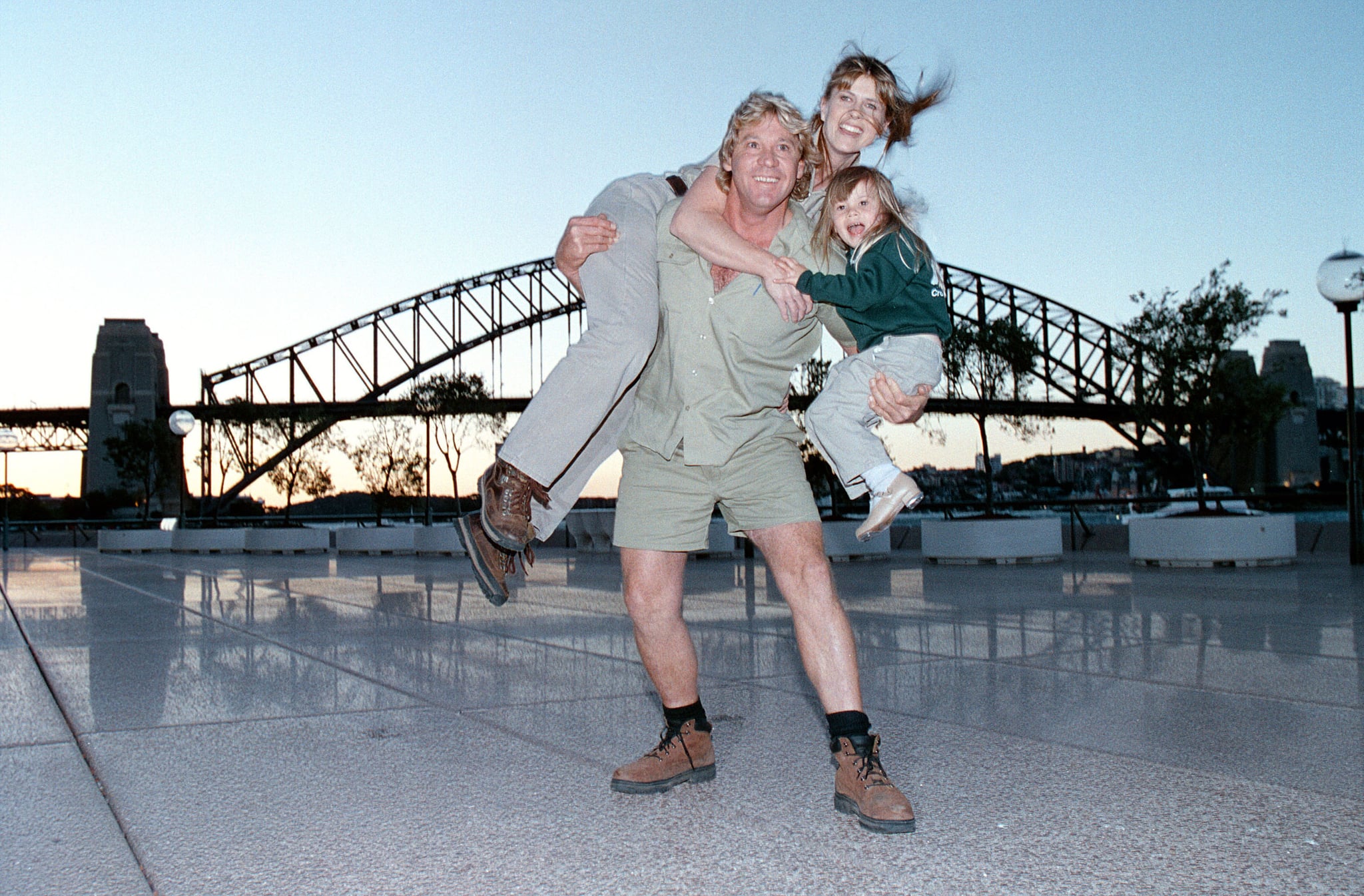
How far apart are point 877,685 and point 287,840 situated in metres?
2.27

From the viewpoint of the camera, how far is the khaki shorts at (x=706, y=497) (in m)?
2.41

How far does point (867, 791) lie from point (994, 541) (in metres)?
9.66

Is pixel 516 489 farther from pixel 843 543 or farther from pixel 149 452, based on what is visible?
pixel 149 452

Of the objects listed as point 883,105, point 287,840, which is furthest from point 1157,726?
point 287,840

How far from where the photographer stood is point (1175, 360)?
14.2 metres

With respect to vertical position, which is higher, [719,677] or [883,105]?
[883,105]

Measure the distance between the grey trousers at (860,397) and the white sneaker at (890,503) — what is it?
68mm

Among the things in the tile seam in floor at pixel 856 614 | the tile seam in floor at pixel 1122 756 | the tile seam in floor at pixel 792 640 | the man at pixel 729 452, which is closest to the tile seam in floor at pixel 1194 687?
the tile seam in floor at pixel 792 640

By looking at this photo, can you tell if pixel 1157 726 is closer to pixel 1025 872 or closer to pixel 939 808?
pixel 939 808

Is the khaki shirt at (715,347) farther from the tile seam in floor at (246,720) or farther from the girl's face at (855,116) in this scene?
the tile seam in floor at (246,720)

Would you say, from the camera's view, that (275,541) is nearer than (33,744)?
No

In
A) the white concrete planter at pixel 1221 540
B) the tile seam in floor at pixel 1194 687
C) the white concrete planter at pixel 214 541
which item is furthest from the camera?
the white concrete planter at pixel 214 541

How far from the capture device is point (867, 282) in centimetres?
224

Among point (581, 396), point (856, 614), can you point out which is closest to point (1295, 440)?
point (856, 614)
